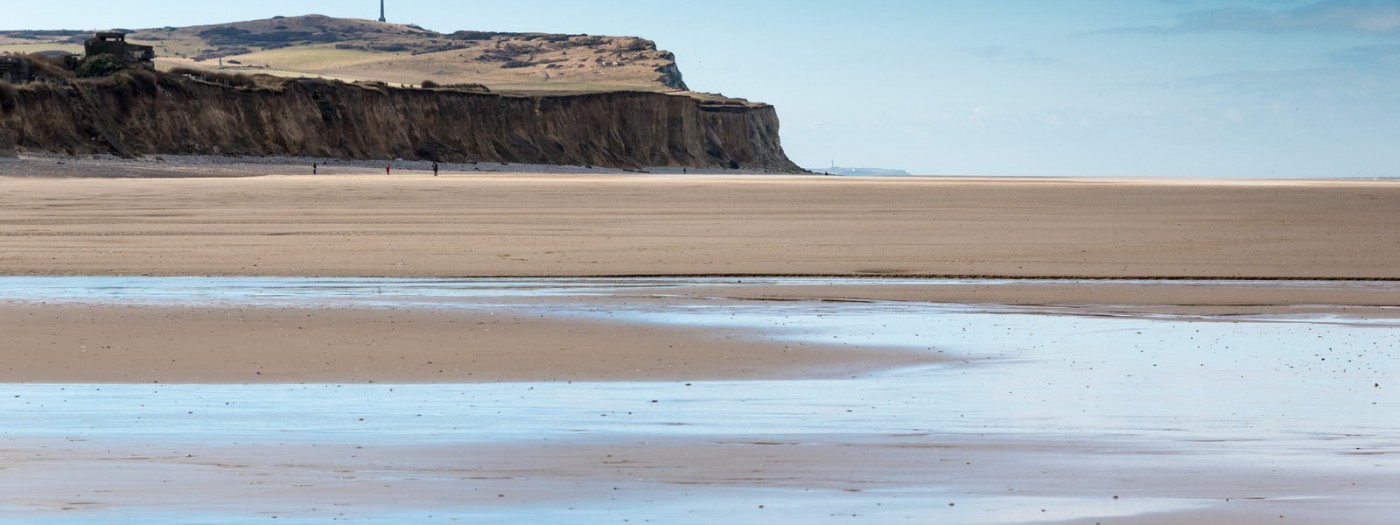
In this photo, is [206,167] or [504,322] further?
[206,167]

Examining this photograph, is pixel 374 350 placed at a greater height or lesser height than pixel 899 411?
lesser

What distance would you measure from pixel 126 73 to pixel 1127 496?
76.7 metres

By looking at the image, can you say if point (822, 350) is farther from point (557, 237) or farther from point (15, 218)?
point (15, 218)

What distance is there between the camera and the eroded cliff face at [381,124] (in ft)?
232

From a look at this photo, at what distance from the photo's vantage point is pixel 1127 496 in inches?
257

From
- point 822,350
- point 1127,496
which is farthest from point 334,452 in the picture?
point 822,350

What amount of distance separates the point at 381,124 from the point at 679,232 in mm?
63977

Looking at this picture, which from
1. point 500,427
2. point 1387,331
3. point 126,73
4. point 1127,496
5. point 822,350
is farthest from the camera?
point 126,73

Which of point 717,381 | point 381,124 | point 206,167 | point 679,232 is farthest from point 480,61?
point 717,381

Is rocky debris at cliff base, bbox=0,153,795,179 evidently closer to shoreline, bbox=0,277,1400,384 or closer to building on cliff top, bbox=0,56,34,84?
building on cliff top, bbox=0,56,34,84

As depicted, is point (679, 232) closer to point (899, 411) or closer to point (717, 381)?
point (717, 381)

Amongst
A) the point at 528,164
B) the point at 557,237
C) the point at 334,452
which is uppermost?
the point at 334,452

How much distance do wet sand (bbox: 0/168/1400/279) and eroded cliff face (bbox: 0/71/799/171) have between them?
109 ft

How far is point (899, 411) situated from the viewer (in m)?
9.04
